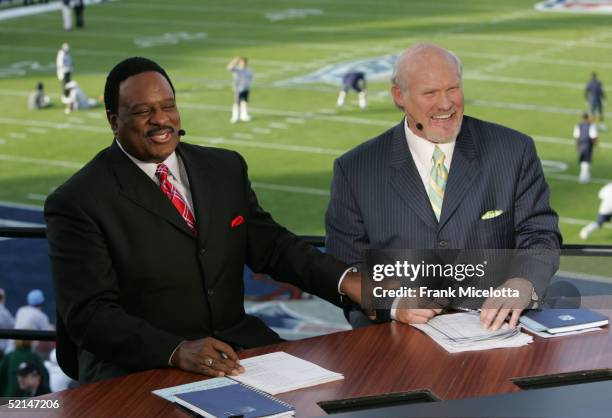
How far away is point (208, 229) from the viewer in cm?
434

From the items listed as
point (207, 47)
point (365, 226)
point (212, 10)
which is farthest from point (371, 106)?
point (365, 226)

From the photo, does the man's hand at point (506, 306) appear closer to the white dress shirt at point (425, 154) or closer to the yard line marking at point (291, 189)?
the white dress shirt at point (425, 154)

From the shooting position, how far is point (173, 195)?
4.34 metres

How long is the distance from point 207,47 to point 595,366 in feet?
101

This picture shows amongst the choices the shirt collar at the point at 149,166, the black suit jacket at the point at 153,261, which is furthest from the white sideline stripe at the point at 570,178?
the shirt collar at the point at 149,166

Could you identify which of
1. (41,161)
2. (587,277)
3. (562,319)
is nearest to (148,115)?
(562,319)

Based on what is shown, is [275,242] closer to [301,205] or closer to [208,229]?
[208,229]

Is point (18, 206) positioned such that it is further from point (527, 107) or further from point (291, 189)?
point (527, 107)

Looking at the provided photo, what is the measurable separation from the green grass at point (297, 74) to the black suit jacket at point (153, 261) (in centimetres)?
1474

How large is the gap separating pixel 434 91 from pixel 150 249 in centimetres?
123

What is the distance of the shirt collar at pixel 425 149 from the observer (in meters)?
4.70

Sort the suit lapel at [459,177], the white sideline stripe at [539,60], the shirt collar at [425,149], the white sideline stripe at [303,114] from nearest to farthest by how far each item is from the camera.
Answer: the suit lapel at [459,177]
the shirt collar at [425,149]
the white sideline stripe at [303,114]
the white sideline stripe at [539,60]

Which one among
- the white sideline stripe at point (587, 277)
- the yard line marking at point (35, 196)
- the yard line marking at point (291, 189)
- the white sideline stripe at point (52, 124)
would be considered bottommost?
the yard line marking at point (35, 196)

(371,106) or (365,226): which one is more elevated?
(365,226)
